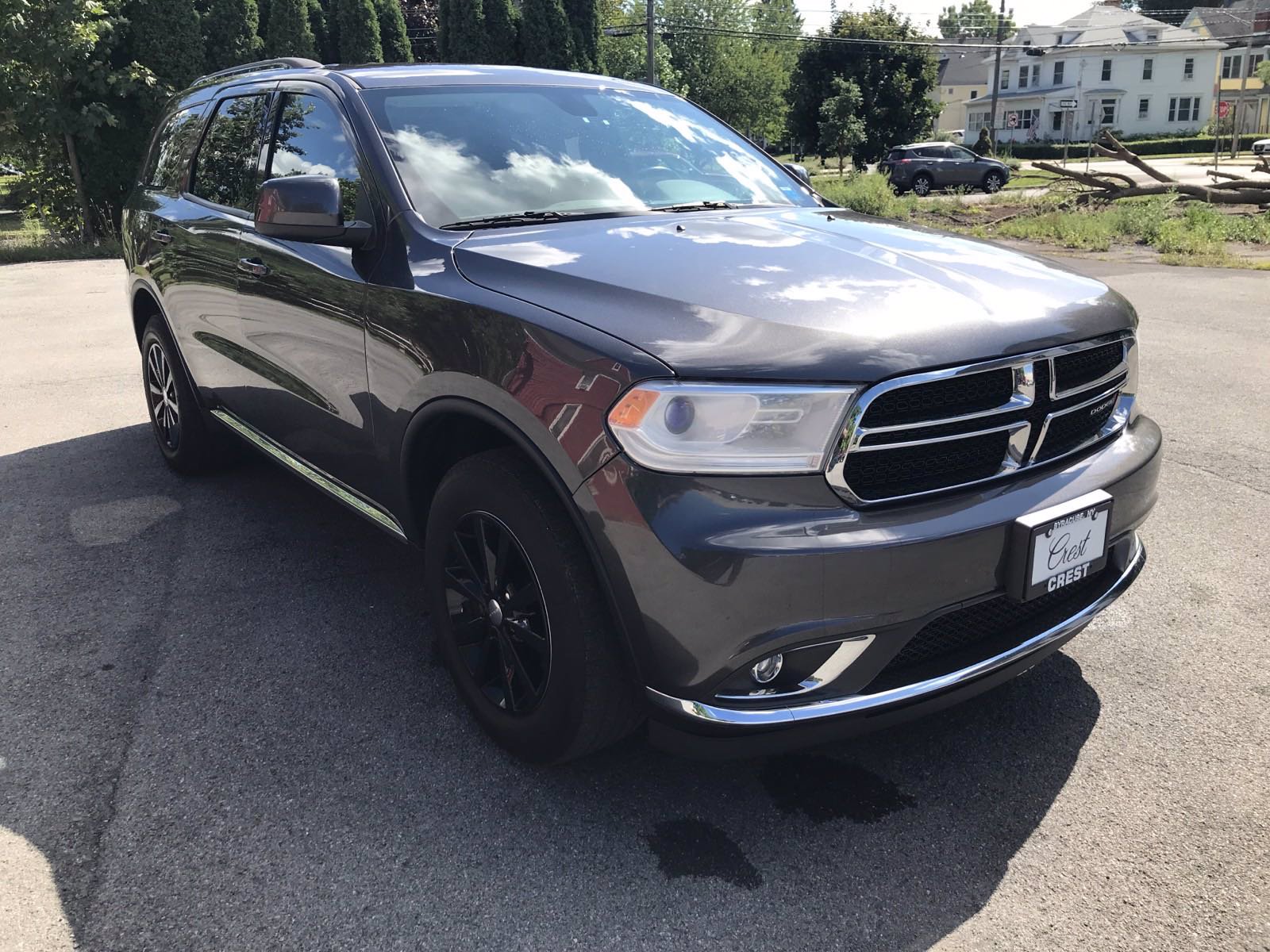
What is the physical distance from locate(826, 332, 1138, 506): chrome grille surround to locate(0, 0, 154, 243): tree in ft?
57.6

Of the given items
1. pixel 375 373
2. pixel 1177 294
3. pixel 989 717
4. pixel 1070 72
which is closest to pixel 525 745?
pixel 375 373

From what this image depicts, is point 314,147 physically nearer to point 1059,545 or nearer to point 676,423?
point 676,423

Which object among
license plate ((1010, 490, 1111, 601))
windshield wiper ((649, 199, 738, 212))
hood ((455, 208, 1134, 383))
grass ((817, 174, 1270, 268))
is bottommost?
grass ((817, 174, 1270, 268))

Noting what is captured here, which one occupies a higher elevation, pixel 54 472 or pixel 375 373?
pixel 375 373

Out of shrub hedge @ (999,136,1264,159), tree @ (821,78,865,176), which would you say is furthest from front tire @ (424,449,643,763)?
shrub hedge @ (999,136,1264,159)

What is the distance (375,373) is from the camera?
2895 mm

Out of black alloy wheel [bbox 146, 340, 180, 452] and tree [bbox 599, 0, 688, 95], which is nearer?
black alloy wheel [bbox 146, 340, 180, 452]

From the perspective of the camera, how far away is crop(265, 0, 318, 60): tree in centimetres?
2152

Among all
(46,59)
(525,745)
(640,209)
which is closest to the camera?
(525,745)

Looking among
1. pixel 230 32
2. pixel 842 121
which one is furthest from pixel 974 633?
pixel 842 121

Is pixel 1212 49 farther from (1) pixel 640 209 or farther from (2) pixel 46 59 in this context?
(1) pixel 640 209

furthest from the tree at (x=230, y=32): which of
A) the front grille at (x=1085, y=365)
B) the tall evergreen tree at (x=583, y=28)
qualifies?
the front grille at (x=1085, y=365)

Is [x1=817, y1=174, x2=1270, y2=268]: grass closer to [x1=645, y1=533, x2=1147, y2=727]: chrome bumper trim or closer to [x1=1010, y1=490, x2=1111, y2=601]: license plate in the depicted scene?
[x1=1010, y1=490, x2=1111, y2=601]: license plate

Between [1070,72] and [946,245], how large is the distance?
78.0 m
